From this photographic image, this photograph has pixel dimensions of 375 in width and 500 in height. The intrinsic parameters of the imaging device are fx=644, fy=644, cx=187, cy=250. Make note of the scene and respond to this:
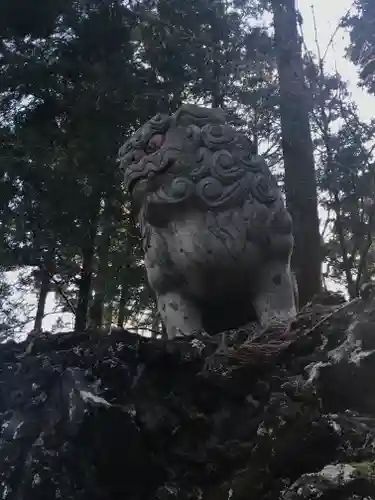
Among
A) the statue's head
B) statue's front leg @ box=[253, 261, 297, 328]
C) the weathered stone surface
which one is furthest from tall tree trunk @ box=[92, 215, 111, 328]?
the weathered stone surface

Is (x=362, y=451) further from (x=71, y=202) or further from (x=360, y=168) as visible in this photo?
(x=360, y=168)

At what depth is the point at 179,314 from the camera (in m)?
2.52

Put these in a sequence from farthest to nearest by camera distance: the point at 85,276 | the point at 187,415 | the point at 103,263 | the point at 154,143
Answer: the point at 103,263 → the point at 85,276 → the point at 154,143 → the point at 187,415

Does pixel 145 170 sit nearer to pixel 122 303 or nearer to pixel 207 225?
pixel 207 225

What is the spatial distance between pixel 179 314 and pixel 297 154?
2815 mm

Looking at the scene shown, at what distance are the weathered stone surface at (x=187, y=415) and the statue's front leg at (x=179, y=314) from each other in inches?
45.4

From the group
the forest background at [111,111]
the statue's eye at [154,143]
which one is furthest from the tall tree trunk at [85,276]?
the statue's eye at [154,143]

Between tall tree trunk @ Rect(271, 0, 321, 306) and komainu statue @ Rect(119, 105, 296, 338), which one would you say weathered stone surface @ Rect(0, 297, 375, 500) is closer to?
komainu statue @ Rect(119, 105, 296, 338)

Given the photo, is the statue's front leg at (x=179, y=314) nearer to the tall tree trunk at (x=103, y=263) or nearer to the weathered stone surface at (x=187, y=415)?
the weathered stone surface at (x=187, y=415)

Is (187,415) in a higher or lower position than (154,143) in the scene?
lower

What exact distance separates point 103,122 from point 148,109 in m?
0.42

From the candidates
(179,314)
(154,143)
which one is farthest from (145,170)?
(179,314)

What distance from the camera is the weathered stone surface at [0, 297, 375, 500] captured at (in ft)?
3.01

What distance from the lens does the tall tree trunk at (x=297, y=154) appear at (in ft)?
15.6
